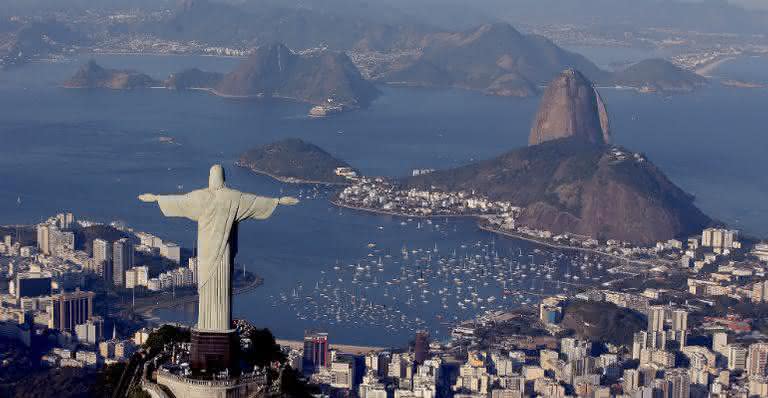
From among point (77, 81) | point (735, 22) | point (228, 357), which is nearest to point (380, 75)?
point (77, 81)

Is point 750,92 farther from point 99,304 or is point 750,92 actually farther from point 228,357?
point 228,357

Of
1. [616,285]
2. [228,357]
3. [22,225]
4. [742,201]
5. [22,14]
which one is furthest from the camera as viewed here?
[22,14]

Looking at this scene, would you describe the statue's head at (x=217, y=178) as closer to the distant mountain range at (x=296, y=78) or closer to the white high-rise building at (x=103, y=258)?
the white high-rise building at (x=103, y=258)

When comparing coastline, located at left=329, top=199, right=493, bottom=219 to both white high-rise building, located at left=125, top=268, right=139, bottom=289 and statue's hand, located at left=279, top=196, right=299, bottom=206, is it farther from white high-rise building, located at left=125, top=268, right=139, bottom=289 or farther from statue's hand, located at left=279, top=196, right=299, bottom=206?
statue's hand, located at left=279, top=196, right=299, bottom=206

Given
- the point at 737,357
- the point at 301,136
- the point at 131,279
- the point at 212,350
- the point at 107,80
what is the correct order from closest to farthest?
1. the point at 212,350
2. the point at 737,357
3. the point at 131,279
4. the point at 301,136
5. the point at 107,80

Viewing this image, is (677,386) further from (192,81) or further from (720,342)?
(192,81)

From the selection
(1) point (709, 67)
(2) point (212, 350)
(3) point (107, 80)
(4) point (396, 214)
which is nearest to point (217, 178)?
(2) point (212, 350)

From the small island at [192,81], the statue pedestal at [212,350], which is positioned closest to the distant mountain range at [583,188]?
the small island at [192,81]

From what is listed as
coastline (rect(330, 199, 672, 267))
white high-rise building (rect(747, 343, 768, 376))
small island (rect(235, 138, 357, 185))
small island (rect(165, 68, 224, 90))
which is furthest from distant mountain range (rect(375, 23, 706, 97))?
white high-rise building (rect(747, 343, 768, 376))
